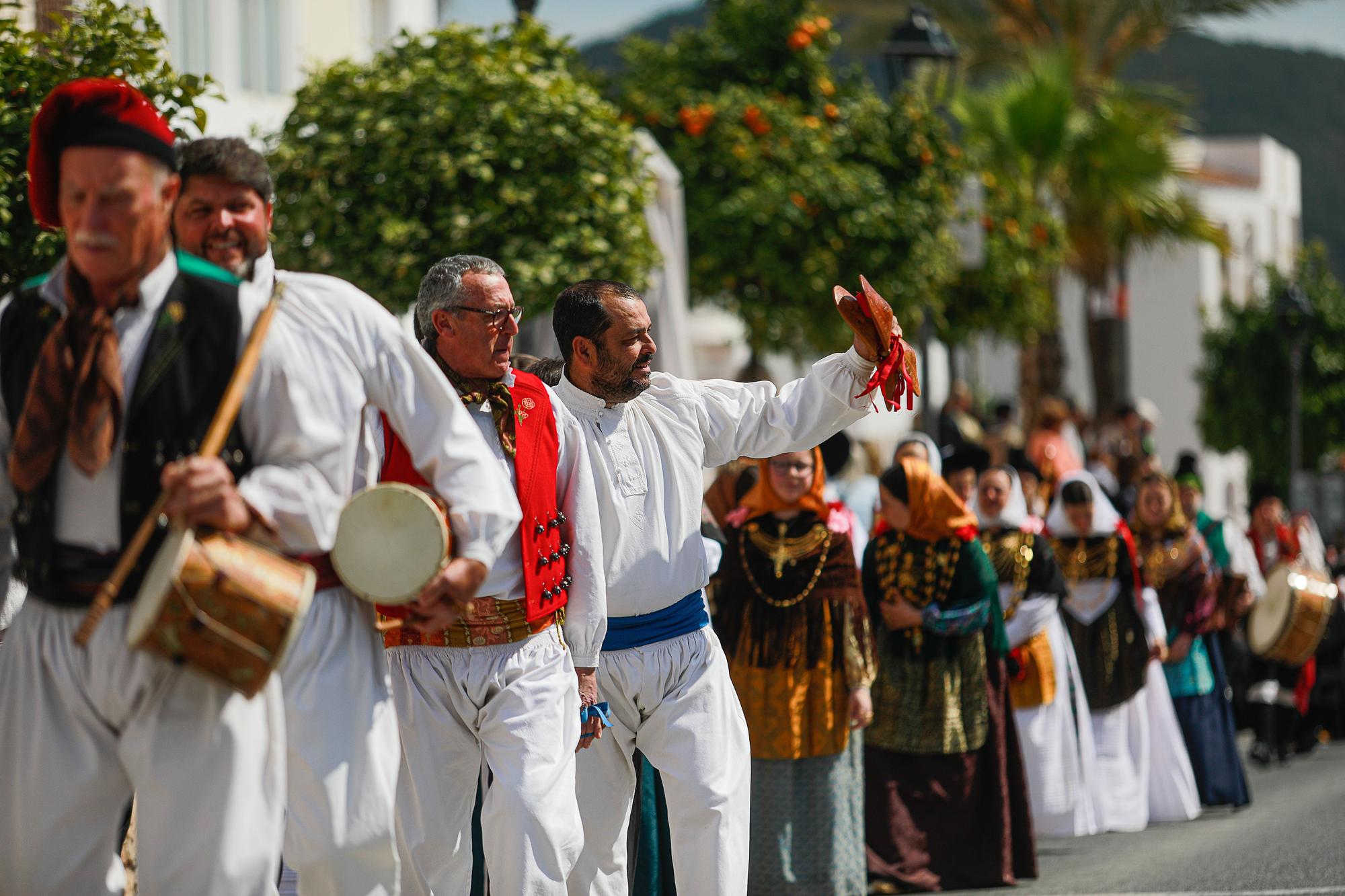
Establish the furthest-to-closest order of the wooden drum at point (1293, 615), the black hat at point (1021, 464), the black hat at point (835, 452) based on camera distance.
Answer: the wooden drum at point (1293, 615) → the black hat at point (1021, 464) → the black hat at point (835, 452)

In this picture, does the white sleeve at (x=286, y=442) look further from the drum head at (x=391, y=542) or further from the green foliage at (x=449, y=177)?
the green foliage at (x=449, y=177)

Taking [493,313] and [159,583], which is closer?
[159,583]

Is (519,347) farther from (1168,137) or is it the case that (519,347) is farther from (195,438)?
(1168,137)

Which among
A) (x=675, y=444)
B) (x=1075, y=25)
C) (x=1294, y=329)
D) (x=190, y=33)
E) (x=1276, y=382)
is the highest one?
(x=1075, y=25)

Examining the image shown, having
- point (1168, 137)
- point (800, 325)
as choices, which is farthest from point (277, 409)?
point (1168, 137)

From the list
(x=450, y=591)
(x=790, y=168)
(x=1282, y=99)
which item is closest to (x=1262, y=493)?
(x=790, y=168)

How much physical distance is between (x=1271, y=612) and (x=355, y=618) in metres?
9.99

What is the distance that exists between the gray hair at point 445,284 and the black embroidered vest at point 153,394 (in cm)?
160

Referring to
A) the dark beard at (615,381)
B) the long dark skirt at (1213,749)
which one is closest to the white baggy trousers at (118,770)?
the dark beard at (615,381)

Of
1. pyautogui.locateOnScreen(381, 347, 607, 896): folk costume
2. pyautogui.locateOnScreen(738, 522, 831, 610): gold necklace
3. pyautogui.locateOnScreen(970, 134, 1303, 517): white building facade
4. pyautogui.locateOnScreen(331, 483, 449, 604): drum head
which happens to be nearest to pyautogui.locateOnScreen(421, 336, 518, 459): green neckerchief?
pyautogui.locateOnScreen(381, 347, 607, 896): folk costume

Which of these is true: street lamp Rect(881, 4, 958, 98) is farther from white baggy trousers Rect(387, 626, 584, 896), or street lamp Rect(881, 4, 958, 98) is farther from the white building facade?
the white building facade

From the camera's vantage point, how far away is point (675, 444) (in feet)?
19.3

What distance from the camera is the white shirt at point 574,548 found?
5.08 meters

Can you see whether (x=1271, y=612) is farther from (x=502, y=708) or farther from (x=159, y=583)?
(x=159, y=583)
